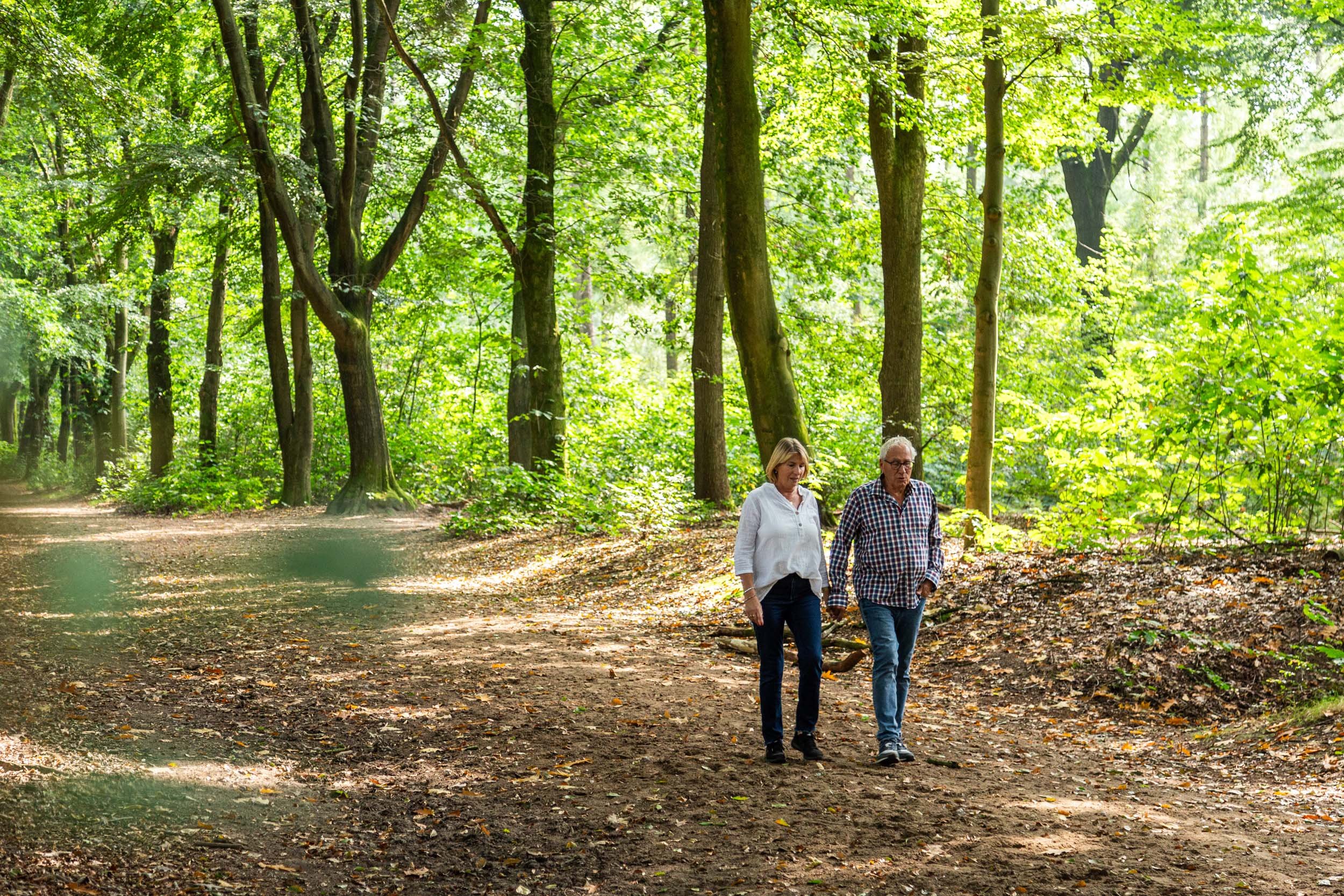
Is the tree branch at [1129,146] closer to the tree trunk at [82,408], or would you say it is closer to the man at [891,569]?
the man at [891,569]

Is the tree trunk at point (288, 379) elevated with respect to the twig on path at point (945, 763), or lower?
elevated

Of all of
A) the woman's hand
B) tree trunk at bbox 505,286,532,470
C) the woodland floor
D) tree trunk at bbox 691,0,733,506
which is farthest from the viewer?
tree trunk at bbox 505,286,532,470

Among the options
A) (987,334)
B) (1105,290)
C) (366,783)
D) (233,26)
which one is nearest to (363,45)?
(233,26)

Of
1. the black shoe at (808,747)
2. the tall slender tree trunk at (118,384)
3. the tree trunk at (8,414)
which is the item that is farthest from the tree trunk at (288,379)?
the tree trunk at (8,414)

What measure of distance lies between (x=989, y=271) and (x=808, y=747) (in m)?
6.24

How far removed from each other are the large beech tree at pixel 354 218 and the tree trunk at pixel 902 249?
28.2ft

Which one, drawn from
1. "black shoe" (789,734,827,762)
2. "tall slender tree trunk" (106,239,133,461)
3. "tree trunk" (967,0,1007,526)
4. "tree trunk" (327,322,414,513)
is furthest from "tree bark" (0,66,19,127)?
"black shoe" (789,734,827,762)

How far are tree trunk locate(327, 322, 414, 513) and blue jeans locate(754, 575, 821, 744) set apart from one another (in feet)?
48.6

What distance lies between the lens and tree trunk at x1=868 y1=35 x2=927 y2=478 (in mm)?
12133

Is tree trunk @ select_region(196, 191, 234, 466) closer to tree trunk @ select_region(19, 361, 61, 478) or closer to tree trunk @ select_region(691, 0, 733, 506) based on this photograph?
tree trunk @ select_region(19, 361, 61, 478)

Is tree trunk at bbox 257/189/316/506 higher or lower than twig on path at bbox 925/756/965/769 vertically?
higher

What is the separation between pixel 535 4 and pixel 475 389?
36.6 feet

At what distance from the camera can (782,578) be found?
5.89 m

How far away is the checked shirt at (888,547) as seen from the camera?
6.05 metres
